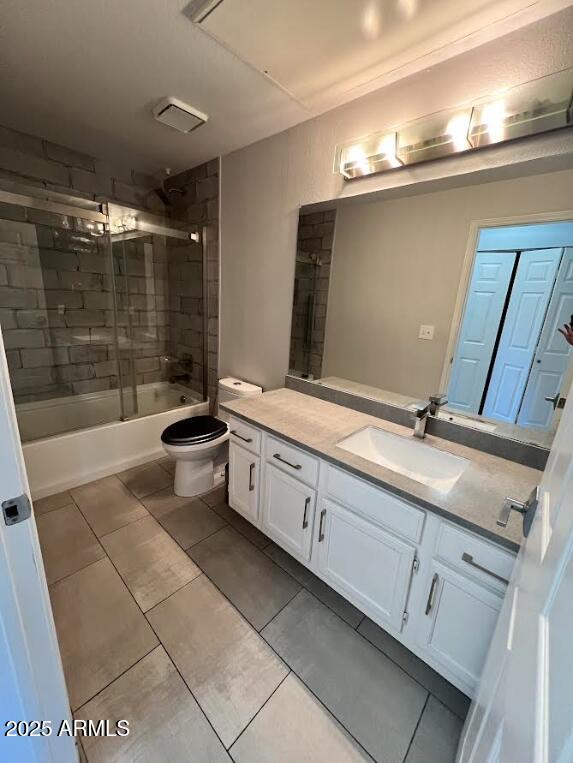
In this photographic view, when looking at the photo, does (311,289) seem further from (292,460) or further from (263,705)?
(263,705)

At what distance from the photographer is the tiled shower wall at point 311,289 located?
1.88 metres

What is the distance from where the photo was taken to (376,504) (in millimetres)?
1197

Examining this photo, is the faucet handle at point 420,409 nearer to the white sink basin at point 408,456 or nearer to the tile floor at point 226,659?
the white sink basin at point 408,456

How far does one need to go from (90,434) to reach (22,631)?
1.83 metres

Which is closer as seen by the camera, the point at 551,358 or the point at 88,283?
the point at 551,358

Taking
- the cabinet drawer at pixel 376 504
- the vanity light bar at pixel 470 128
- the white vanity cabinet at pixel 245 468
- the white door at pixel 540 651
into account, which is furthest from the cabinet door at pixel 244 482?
the vanity light bar at pixel 470 128

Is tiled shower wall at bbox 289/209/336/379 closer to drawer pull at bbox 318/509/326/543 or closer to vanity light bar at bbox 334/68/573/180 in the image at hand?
vanity light bar at bbox 334/68/573/180

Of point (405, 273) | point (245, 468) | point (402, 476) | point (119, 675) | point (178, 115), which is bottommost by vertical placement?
point (119, 675)

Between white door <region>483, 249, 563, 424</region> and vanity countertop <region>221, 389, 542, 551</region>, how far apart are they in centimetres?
26

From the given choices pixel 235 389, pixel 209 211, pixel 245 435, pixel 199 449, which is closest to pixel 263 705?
pixel 245 435

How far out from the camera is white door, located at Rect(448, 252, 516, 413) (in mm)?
1329

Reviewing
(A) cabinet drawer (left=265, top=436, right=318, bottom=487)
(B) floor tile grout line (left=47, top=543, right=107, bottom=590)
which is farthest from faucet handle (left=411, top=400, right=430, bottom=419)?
(B) floor tile grout line (left=47, top=543, right=107, bottom=590)

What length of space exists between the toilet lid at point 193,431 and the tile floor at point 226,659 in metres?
0.55

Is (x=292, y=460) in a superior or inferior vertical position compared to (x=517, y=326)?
inferior
